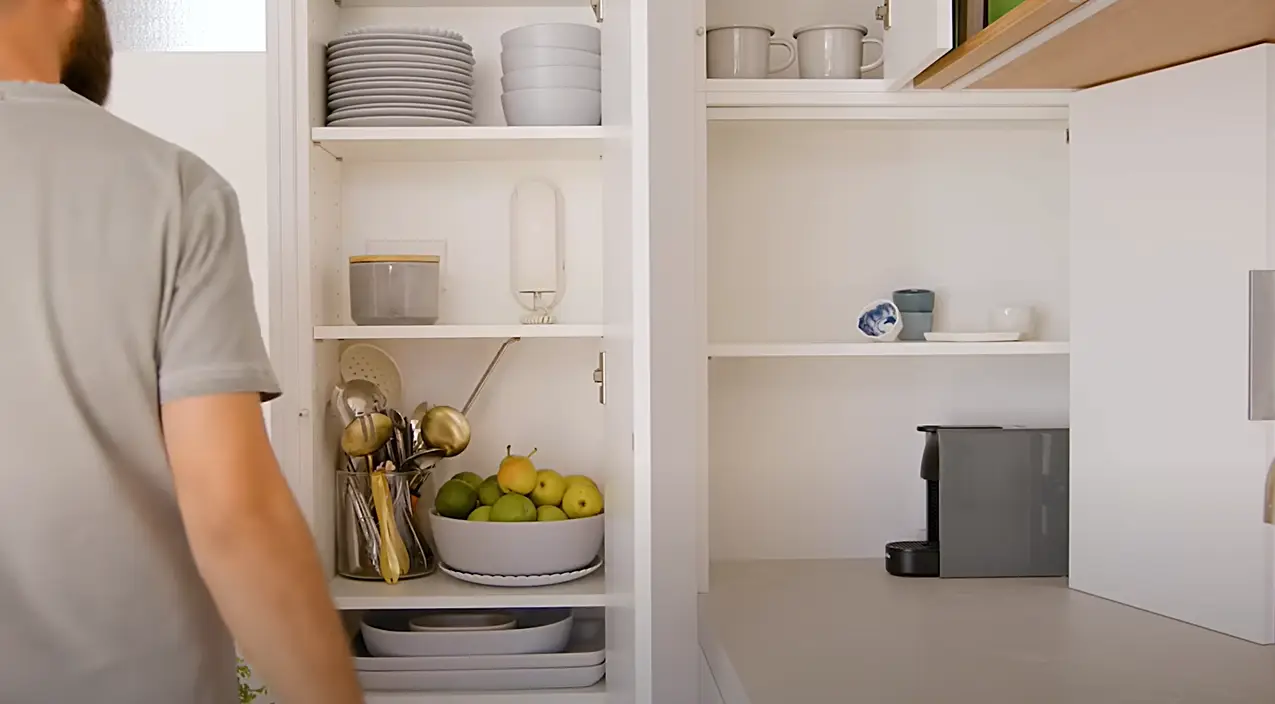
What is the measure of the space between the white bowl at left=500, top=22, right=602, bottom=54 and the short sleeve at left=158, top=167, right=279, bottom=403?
2.96 feet

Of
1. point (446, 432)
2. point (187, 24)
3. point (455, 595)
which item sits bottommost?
point (455, 595)

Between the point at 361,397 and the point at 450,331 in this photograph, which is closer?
the point at 450,331

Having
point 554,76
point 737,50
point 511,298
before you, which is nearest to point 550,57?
point 554,76

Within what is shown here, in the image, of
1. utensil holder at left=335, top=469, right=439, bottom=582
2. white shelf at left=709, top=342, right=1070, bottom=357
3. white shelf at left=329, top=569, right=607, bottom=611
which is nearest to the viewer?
white shelf at left=709, top=342, right=1070, bottom=357

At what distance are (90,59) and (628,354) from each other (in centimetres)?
56

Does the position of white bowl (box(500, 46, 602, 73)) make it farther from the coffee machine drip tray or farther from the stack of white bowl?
the coffee machine drip tray

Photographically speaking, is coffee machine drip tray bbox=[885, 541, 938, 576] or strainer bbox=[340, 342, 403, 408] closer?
coffee machine drip tray bbox=[885, 541, 938, 576]

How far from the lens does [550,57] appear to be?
177cm

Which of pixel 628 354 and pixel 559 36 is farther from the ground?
pixel 559 36

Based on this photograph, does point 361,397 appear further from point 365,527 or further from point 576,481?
point 576,481

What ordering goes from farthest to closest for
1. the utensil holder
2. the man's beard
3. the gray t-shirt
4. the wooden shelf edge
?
the utensil holder < the wooden shelf edge < the man's beard < the gray t-shirt

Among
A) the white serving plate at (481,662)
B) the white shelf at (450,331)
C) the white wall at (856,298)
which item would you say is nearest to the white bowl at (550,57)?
the white wall at (856,298)

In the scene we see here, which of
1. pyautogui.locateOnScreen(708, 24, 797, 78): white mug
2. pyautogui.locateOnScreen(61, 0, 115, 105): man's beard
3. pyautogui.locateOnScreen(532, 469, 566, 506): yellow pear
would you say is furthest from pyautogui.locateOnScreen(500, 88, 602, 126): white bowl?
pyautogui.locateOnScreen(61, 0, 115, 105): man's beard

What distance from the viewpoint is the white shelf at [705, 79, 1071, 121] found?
5.26 ft
